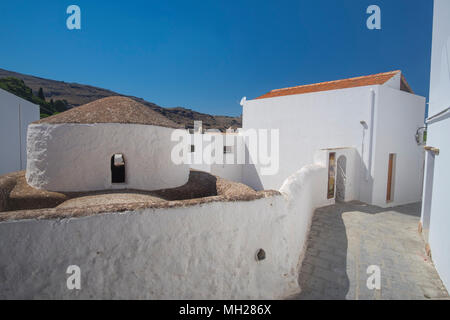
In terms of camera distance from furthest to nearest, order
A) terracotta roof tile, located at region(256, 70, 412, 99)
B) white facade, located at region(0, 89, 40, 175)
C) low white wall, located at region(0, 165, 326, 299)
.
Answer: white facade, located at region(0, 89, 40, 175) < terracotta roof tile, located at region(256, 70, 412, 99) < low white wall, located at region(0, 165, 326, 299)

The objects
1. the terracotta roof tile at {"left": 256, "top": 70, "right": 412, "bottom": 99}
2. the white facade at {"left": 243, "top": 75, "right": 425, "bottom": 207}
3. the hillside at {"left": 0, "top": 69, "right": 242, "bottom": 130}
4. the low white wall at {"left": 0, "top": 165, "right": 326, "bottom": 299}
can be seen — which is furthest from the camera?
the hillside at {"left": 0, "top": 69, "right": 242, "bottom": 130}

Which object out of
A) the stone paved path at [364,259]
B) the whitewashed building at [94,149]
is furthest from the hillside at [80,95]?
the stone paved path at [364,259]

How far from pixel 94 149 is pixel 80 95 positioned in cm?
7178

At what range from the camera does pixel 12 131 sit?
12344 mm

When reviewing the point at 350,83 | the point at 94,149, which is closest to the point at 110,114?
the point at 94,149

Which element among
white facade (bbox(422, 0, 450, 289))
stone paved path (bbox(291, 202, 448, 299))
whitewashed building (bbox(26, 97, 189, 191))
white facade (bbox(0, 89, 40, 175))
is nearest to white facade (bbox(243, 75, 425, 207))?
→ stone paved path (bbox(291, 202, 448, 299))

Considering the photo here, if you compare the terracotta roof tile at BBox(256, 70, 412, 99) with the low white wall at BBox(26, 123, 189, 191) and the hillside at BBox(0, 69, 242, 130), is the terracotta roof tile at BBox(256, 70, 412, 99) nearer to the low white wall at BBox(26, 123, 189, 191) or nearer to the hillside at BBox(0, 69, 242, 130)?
the low white wall at BBox(26, 123, 189, 191)

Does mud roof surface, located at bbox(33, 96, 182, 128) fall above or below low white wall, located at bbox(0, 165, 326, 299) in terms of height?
above

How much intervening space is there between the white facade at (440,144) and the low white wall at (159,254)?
104 inches

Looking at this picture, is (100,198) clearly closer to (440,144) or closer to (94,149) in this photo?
(94,149)

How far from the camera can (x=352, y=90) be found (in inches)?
379

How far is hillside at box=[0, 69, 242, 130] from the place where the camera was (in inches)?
2153

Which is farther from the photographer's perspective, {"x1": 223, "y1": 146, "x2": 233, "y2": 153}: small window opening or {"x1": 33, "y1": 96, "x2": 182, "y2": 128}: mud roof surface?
{"x1": 223, "y1": 146, "x2": 233, "y2": 153}: small window opening
